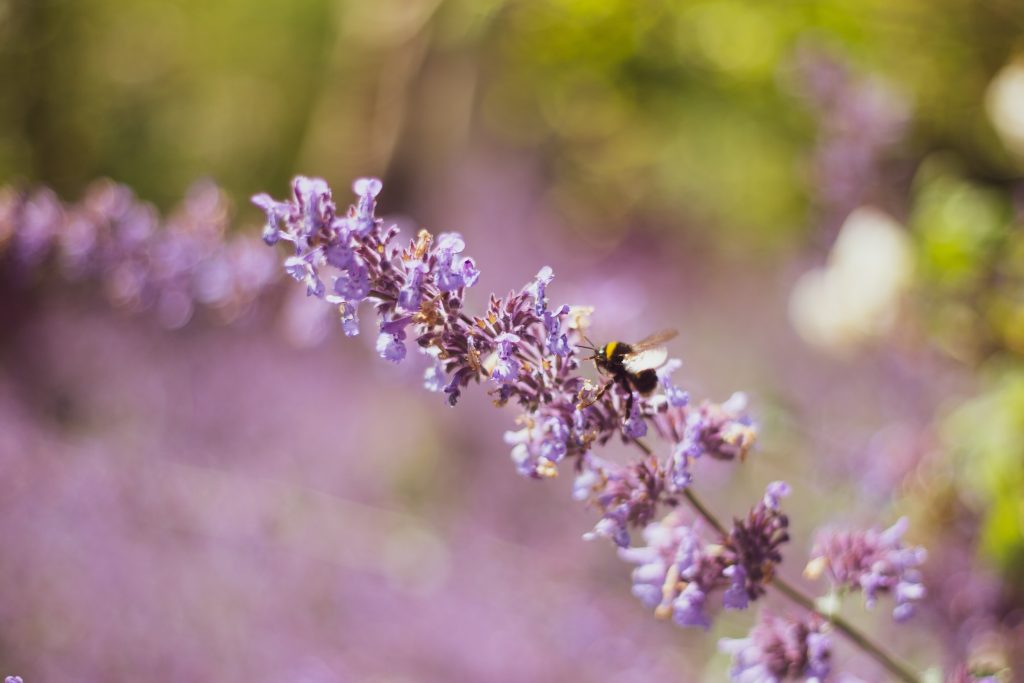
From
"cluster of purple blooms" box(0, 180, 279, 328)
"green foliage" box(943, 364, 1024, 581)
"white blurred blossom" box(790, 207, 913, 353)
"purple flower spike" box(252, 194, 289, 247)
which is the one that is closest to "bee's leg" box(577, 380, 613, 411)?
"purple flower spike" box(252, 194, 289, 247)

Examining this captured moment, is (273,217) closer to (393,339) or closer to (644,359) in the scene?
(393,339)

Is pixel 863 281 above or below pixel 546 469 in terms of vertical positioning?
above

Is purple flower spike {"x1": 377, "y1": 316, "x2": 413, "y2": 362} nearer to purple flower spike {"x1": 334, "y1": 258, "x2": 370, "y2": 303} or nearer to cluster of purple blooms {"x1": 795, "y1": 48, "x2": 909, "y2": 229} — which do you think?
purple flower spike {"x1": 334, "y1": 258, "x2": 370, "y2": 303}

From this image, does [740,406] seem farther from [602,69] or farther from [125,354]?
[602,69]

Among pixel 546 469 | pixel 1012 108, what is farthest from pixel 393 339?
pixel 1012 108

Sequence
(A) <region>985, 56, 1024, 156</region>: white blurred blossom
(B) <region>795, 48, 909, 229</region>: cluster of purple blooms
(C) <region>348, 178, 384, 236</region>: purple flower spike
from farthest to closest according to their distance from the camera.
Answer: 1. (B) <region>795, 48, 909, 229</region>: cluster of purple blooms
2. (A) <region>985, 56, 1024, 156</region>: white blurred blossom
3. (C) <region>348, 178, 384, 236</region>: purple flower spike

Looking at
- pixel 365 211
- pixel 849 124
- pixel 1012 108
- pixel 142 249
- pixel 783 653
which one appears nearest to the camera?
pixel 365 211

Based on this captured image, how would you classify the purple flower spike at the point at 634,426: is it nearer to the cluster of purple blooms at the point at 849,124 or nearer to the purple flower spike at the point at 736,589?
the purple flower spike at the point at 736,589

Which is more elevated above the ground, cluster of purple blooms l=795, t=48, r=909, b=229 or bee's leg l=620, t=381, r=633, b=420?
cluster of purple blooms l=795, t=48, r=909, b=229
